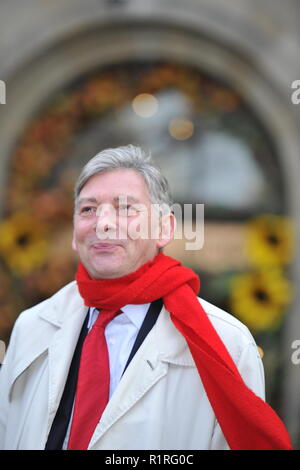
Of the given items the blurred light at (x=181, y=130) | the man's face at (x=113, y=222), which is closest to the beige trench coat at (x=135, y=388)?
the man's face at (x=113, y=222)

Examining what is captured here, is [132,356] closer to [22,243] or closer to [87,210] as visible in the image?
[87,210]

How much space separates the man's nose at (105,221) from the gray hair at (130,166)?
11cm

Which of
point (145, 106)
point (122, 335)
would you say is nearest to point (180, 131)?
point (145, 106)

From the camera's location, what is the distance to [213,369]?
133 centimetres

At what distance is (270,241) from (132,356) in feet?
6.43

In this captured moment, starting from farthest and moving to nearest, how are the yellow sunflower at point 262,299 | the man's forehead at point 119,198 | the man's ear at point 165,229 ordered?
the yellow sunflower at point 262,299
the man's ear at point 165,229
the man's forehead at point 119,198

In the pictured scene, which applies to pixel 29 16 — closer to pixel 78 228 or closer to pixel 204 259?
pixel 204 259

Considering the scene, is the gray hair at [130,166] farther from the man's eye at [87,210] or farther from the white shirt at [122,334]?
the white shirt at [122,334]

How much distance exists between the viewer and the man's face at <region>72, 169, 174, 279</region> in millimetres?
1401

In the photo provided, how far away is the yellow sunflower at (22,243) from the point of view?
318cm

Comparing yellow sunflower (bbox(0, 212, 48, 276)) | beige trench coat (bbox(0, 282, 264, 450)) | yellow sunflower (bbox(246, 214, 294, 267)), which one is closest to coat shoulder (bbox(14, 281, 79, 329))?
beige trench coat (bbox(0, 282, 264, 450))

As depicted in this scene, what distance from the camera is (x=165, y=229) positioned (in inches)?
61.3

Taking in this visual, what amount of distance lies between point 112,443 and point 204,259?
7.09 feet
